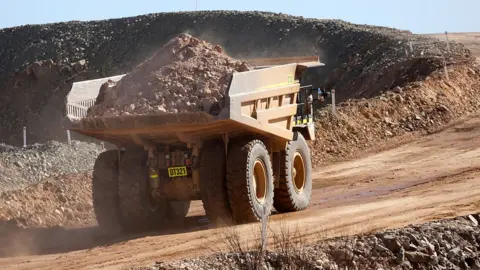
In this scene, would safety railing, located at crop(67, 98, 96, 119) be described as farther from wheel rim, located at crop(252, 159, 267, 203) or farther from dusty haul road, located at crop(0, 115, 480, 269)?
wheel rim, located at crop(252, 159, 267, 203)

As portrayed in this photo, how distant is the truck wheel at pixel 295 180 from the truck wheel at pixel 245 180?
1.07 meters

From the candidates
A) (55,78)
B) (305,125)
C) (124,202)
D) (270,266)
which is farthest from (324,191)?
(55,78)

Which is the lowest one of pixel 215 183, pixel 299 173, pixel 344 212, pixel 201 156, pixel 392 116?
pixel 344 212

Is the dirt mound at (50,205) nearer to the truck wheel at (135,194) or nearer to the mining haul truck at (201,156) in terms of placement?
the mining haul truck at (201,156)

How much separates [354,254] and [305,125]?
644cm

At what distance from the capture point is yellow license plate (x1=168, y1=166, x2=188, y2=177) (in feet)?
49.7

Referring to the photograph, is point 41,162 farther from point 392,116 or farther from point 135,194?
point 135,194

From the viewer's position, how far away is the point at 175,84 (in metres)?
15.0

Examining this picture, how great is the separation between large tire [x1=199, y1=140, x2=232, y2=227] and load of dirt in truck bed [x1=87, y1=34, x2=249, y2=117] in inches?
36.2

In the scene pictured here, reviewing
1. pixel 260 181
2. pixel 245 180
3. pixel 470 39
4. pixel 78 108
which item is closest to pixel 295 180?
pixel 260 181

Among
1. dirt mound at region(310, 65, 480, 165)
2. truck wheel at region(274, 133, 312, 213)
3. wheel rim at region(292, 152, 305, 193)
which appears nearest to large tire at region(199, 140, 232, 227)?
truck wheel at region(274, 133, 312, 213)

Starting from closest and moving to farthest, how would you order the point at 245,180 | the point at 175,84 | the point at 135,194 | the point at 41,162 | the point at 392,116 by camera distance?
the point at 245,180
the point at 175,84
the point at 135,194
the point at 41,162
the point at 392,116

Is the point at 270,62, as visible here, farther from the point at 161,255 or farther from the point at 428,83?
the point at 428,83

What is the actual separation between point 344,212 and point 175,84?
10.6 feet
